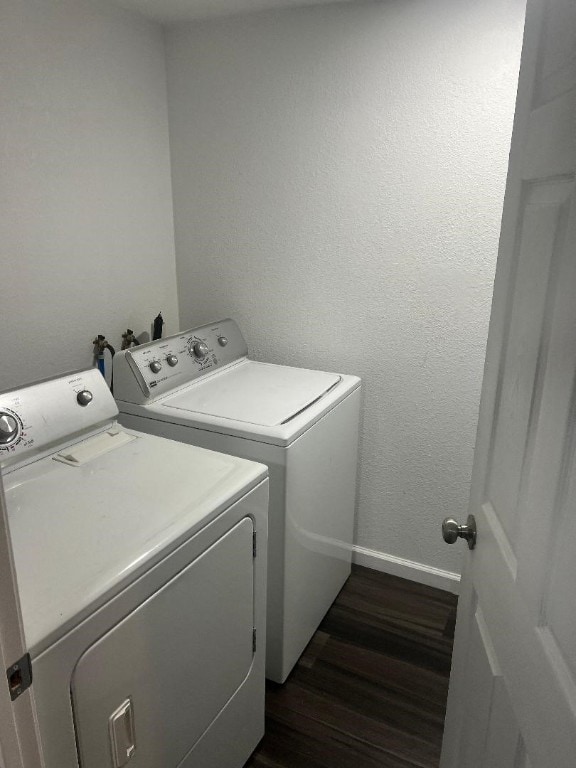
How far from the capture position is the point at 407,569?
7.77 feet

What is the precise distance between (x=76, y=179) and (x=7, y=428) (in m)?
0.99

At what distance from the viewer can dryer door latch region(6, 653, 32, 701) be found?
2.16 ft

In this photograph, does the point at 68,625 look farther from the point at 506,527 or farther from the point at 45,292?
the point at 45,292

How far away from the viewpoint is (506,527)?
937 millimetres

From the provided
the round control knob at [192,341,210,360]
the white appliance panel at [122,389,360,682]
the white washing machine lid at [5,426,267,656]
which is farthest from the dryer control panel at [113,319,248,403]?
the white washing machine lid at [5,426,267,656]

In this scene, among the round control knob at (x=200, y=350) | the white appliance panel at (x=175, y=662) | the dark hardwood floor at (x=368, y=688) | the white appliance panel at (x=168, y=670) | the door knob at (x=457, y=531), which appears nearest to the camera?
the white appliance panel at (x=168, y=670)

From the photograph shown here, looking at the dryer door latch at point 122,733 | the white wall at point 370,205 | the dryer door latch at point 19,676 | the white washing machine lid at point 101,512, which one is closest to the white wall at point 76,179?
the white wall at point 370,205

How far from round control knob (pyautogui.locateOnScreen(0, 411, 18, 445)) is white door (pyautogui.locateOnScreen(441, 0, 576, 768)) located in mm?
1110

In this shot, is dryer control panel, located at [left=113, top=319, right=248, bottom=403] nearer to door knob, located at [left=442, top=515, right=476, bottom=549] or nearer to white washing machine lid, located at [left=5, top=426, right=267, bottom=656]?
white washing machine lid, located at [left=5, top=426, right=267, bottom=656]

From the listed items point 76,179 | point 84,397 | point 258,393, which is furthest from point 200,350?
point 76,179

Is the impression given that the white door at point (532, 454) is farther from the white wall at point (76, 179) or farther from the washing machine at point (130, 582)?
the white wall at point (76, 179)

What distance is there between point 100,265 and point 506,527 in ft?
5.58

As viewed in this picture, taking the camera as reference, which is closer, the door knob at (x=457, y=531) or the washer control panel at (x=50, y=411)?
the door knob at (x=457, y=531)

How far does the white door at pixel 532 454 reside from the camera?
2.27 feet
